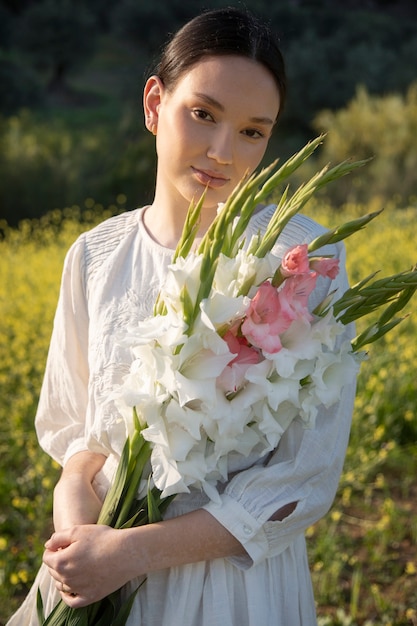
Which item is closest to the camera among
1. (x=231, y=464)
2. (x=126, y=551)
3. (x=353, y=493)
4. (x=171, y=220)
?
(x=126, y=551)

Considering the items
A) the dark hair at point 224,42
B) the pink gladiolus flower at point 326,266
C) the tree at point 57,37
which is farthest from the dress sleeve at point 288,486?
the tree at point 57,37

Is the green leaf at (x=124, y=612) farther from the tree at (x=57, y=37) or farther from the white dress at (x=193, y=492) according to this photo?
the tree at (x=57, y=37)

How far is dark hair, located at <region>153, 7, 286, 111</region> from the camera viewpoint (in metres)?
1.51

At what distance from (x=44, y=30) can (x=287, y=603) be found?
2717 centimetres

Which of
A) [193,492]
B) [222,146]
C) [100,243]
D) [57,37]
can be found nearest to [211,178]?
[222,146]

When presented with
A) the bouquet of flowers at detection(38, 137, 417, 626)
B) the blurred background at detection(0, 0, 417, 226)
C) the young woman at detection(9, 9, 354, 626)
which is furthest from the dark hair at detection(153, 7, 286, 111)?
the bouquet of flowers at detection(38, 137, 417, 626)

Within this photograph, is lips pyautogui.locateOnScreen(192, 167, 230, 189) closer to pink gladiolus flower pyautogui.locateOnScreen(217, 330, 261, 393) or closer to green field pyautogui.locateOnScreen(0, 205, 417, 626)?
pink gladiolus flower pyautogui.locateOnScreen(217, 330, 261, 393)

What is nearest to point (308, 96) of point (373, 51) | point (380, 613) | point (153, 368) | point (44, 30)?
point (373, 51)

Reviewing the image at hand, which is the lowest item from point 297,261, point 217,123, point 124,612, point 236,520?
point 124,612

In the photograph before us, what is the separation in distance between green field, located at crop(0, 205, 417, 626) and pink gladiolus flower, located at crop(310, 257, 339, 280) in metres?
1.62

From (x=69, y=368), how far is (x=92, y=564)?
45cm

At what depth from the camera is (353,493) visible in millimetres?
3434

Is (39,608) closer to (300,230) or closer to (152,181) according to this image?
(300,230)

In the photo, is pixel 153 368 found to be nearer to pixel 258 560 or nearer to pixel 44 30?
pixel 258 560
